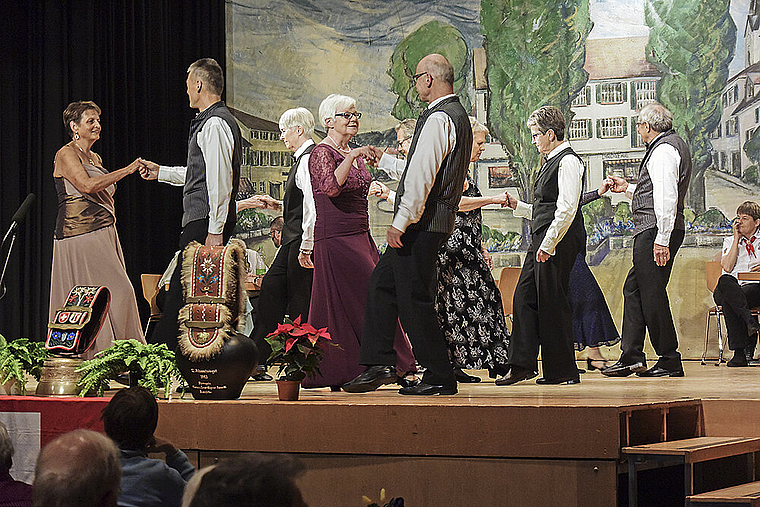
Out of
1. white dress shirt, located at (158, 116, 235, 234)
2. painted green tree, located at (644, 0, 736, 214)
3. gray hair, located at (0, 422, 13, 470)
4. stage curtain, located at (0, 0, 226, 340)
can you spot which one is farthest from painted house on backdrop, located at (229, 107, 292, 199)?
gray hair, located at (0, 422, 13, 470)

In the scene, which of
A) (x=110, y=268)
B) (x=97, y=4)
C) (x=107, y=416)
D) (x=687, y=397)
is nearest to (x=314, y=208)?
(x=110, y=268)

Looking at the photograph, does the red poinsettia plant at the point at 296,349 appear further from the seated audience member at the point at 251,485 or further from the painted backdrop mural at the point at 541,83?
the painted backdrop mural at the point at 541,83

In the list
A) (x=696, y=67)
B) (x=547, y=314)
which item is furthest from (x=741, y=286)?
(x=547, y=314)

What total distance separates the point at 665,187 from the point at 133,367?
131 inches

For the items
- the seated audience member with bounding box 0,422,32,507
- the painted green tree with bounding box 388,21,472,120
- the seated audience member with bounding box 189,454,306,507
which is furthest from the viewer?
the painted green tree with bounding box 388,21,472,120

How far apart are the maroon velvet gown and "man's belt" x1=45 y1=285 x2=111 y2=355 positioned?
108 cm

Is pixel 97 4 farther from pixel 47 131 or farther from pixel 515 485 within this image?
pixel 515 485

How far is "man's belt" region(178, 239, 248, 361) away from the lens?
428 cm

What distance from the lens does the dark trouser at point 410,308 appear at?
170 inches

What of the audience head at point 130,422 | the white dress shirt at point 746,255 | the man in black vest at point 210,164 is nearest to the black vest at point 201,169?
the man in black vest at point 210,164

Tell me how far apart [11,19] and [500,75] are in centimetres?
442

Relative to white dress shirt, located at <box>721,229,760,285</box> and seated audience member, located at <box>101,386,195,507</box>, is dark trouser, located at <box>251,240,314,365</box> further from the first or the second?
white dress shirt, located at <box>721,229,760,285</box>

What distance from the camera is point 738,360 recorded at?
809cm

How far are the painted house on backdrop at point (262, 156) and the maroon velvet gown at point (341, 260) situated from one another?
4931mm
